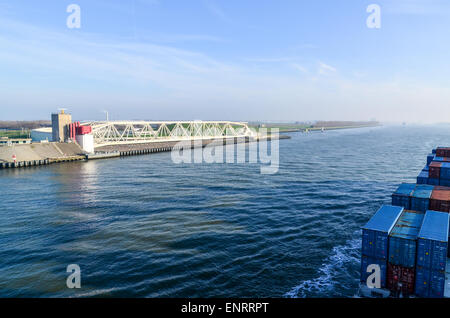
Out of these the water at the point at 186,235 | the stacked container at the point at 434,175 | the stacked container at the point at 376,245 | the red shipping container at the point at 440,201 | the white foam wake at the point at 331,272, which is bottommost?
the white foam wake at the point at 331,272

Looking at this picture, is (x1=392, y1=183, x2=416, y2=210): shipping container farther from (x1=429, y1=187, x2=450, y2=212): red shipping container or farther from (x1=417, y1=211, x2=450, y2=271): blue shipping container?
(x1=417, y1=211, x2=450, y2=271): blue shipping container

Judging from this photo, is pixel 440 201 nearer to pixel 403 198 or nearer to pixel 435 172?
pixel 403 198

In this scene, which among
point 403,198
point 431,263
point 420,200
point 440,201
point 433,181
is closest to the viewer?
point 431,263

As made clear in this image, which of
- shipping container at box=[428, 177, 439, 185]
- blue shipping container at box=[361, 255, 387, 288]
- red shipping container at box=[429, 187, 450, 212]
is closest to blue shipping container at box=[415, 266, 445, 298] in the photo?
blue shipping container at box=[361, 255, 387, 288]

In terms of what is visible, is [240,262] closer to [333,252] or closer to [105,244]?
[333,252]

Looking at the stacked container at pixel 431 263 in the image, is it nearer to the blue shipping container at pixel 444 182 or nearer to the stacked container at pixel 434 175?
the stacked container at pixel 434 175

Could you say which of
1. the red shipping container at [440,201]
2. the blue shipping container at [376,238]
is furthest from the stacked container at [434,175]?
the blue shipping container at [376,238]

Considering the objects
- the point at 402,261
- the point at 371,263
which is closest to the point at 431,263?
the point at 402,261

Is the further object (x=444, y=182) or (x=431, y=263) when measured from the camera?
(x=444, y=182)
